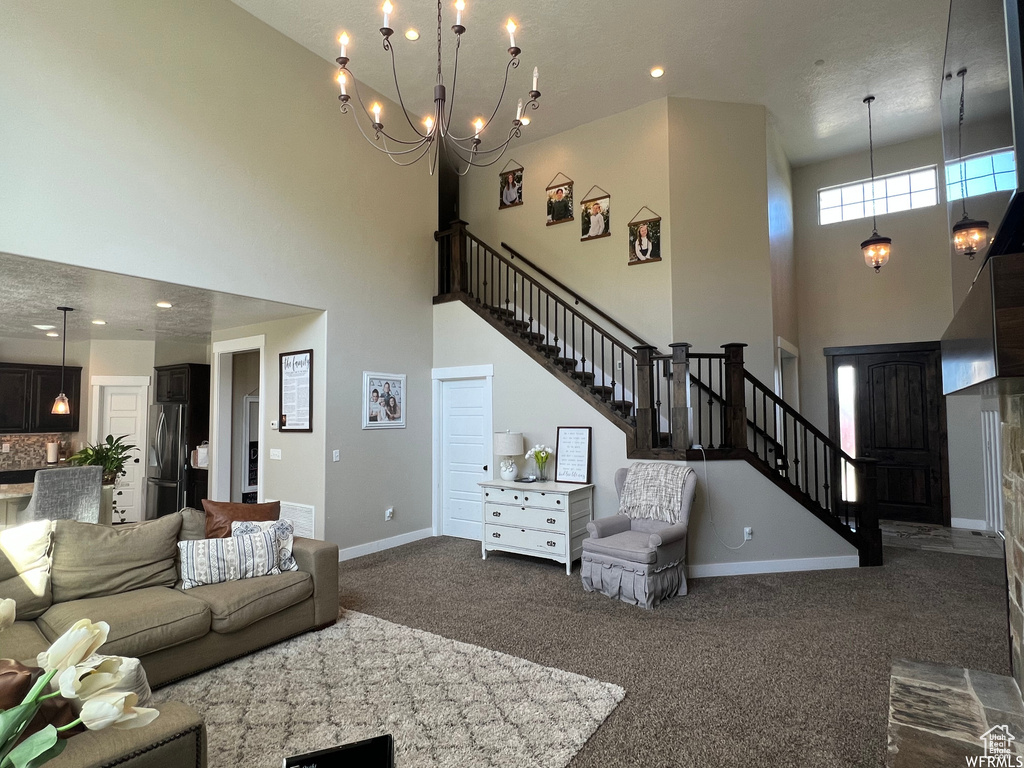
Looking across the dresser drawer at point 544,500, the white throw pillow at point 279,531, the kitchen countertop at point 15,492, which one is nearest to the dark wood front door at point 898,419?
the dresser drawer at point 544,500

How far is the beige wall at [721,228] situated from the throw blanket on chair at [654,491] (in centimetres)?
192

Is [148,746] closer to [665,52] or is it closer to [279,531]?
[279,531]

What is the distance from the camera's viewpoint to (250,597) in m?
3.42

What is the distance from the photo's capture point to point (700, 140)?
653 centimetres

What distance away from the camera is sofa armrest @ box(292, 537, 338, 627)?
151 inches

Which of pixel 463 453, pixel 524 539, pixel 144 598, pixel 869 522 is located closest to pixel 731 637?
pixel 524 539

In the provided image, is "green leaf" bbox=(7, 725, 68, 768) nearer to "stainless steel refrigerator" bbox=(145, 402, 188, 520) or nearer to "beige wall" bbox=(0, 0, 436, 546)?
"beige wall" bbox=(0, 0, 436, 546)

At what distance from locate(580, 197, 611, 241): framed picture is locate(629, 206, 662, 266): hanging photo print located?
1.16 ft

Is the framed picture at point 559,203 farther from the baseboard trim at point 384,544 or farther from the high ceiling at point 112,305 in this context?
the baseboard trim at point 384,544

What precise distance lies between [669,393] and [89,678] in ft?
16.8

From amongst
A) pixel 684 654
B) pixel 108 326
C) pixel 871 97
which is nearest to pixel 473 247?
pixel 108 326

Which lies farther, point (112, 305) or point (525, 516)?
point (525, 516)

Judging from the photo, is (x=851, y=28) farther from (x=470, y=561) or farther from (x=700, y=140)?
(x=470, y=561)

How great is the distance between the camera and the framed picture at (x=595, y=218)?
6906 millimetres
